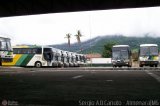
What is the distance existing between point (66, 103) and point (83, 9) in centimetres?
1760

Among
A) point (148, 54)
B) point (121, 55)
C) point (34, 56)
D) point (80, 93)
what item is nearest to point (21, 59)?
point (34, 56)

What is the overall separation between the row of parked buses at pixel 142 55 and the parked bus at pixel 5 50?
58.0 feet

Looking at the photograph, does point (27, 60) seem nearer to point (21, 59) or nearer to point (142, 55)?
point (21, 59)

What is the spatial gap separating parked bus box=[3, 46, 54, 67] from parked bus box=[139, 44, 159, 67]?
11932 mm

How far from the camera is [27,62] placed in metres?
43.8

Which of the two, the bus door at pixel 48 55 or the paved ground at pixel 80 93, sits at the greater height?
the bus door at pixel 48 55

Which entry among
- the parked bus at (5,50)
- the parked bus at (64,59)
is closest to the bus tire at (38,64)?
the parked bus at (64,59)

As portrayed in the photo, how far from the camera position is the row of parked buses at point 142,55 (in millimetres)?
40375

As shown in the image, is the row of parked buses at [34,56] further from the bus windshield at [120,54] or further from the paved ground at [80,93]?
the paved ground at [80,93]

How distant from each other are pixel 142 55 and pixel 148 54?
747 millimetres

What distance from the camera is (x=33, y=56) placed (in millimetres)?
43469

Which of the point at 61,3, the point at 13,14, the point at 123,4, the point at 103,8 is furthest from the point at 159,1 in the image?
the point at 13,14

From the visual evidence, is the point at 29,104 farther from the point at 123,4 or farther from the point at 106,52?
the point at 106,52

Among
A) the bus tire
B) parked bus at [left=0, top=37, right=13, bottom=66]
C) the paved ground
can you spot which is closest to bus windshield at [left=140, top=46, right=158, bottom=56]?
the bus tire
